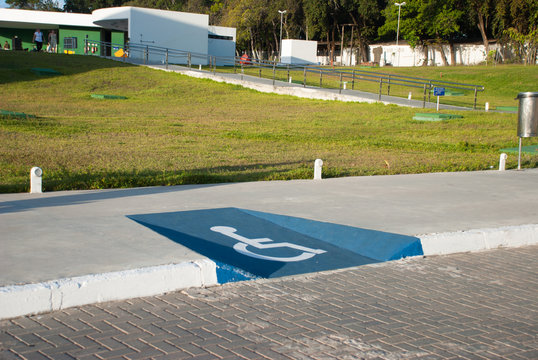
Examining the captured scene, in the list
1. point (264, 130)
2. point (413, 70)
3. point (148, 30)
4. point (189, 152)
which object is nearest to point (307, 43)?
point (413, 70)

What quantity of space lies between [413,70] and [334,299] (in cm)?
5254

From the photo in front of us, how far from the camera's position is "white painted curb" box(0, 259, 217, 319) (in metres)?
4.25

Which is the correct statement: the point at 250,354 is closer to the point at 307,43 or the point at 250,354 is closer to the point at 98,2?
the point at 307,43

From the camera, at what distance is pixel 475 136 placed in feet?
63.4

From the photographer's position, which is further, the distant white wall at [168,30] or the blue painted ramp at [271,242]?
the distant white wall at [168,30]

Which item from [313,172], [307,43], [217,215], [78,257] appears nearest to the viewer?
[78,257]

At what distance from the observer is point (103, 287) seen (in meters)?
4.57


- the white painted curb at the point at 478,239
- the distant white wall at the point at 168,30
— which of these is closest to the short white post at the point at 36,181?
the white painted curb at the point at 478,239

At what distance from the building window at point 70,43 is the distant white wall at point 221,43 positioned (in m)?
11.9

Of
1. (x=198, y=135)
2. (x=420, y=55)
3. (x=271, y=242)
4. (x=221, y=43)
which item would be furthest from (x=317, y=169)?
(x=420, y=55)

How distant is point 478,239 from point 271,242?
2323 millimetres

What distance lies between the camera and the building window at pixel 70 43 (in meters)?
52.8

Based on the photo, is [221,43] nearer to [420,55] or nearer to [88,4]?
[420,55]

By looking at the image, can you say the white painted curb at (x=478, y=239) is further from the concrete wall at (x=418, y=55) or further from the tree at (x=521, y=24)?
the concrete wall at (x=418, y=55)
